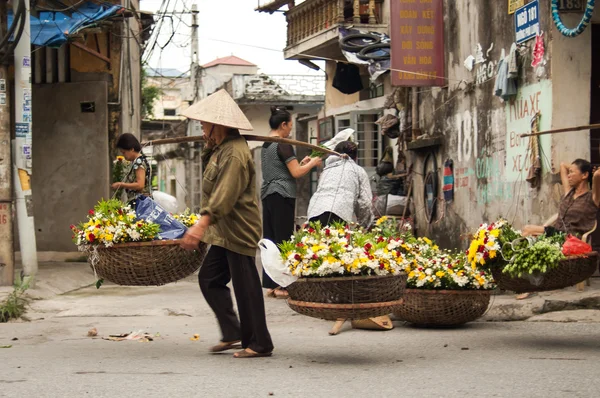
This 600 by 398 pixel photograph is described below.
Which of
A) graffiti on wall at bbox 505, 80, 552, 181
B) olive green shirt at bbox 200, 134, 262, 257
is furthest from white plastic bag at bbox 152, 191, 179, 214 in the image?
graffiti on wall at bbox 505, 80, 552, 181

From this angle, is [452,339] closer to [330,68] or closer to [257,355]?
[257,355]

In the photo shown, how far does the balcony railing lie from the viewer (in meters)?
21.8

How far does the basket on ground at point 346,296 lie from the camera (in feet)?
21.9

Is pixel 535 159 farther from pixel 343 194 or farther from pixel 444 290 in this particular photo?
pixel 444 290

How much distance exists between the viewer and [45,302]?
11055mm

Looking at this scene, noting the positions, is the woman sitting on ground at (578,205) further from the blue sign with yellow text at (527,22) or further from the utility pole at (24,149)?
the utility pole at (24,149)

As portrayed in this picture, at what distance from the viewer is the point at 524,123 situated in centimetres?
1250

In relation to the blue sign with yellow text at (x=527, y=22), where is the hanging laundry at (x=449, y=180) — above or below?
below

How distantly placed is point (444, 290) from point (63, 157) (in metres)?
9.45

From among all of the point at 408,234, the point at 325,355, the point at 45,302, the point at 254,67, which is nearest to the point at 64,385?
the point at 325,355

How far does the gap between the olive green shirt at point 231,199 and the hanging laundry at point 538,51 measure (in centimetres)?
587

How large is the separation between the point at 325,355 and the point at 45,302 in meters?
4.91

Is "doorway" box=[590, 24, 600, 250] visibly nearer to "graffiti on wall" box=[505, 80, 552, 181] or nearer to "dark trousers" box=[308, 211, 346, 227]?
A: "graffiti on wall" box=[505, 80, 552, 181]

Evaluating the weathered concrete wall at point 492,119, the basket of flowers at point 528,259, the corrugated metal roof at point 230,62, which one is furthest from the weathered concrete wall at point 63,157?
the corrugated metal roof at point 230,62
